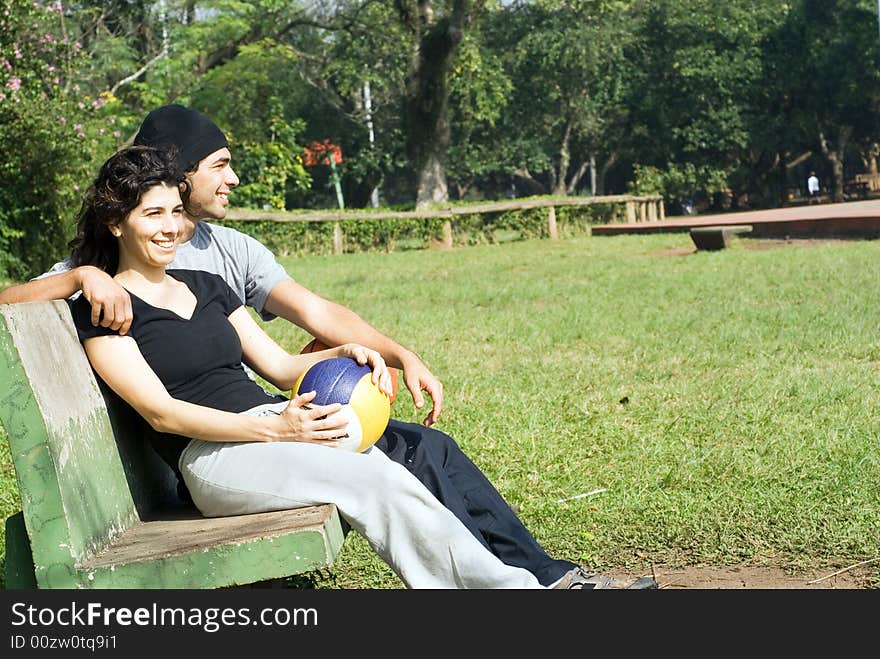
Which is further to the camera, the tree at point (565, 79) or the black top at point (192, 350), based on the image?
the tree at point (565, 79)

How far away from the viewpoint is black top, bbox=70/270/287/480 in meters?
3.37

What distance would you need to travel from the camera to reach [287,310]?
4293 millimetres

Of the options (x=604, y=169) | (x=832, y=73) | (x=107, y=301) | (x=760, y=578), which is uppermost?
(x=832, y=73)

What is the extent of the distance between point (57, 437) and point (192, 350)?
60 cm

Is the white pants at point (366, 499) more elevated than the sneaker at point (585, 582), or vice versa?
the white pants at point (366, 499)

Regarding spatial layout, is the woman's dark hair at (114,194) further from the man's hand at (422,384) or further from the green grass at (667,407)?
the green grass at (667,407)

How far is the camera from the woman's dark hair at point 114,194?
340cm

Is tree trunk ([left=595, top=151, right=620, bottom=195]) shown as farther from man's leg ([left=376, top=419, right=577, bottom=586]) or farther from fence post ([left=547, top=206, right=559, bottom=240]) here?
man's leg ([left=376, top=419, right=577, bottom=586])

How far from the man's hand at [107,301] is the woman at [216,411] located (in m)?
0.05

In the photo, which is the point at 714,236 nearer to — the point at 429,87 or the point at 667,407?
the point at 667,407

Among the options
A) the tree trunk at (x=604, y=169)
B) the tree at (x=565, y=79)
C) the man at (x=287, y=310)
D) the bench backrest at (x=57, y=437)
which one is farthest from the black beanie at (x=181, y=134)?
the tree trunk at (x=604, y=169)

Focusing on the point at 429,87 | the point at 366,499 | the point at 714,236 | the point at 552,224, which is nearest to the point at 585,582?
the point at 366,499

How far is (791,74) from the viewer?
41938 mm

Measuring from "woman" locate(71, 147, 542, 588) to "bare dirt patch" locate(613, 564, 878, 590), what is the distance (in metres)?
1.19
